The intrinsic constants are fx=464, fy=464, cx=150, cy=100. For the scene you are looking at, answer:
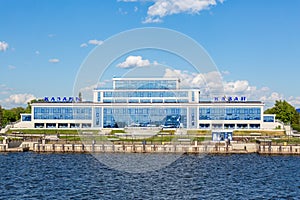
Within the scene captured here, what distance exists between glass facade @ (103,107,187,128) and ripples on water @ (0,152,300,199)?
49.5 m

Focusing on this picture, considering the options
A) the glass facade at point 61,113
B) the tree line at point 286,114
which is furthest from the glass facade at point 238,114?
the glass facade at point 61,113

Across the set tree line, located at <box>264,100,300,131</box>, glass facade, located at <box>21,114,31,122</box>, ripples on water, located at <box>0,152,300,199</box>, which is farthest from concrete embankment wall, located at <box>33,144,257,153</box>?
tree line, located at <box>264,100,300,131</box>

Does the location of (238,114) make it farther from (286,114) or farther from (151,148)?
(151,148)

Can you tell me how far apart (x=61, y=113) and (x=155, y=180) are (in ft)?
252

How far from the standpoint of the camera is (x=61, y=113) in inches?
4737

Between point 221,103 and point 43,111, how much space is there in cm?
4600

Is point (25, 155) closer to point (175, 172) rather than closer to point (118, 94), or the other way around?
point (175, 172)

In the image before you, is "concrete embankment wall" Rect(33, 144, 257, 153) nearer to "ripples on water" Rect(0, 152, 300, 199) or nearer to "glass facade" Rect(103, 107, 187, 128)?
"ripples on water" Rect(0, 152, 300, 199)

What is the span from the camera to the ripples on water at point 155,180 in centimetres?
4006

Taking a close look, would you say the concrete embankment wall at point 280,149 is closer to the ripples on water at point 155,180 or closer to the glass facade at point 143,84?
the ripples on water at point 155,180

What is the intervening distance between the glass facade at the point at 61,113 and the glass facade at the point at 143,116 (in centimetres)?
540

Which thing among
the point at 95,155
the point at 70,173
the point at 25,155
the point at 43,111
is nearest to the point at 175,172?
the point at 70,173

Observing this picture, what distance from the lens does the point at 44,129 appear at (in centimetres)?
11588

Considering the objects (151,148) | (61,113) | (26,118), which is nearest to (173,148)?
(151,148)
